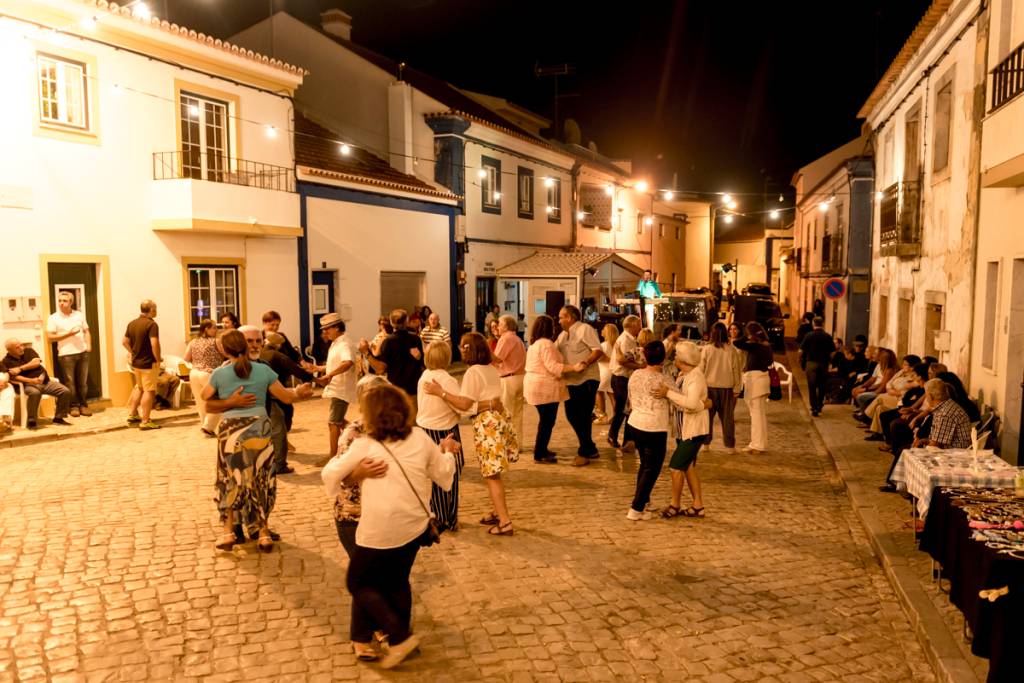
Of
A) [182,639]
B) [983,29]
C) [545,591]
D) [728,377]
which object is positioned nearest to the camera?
[182,639]

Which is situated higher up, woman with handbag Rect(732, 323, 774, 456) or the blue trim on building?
the blue trim on building

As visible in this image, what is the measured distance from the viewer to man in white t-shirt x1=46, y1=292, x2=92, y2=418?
1183 centimetres

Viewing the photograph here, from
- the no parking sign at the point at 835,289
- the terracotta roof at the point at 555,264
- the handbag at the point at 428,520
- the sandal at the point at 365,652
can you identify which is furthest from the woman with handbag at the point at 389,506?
the terracotta roof at the point at 555,264

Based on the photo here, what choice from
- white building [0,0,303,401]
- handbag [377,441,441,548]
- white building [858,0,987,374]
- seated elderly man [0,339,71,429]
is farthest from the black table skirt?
white building [0,0,303,401]

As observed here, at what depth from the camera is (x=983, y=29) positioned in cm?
950

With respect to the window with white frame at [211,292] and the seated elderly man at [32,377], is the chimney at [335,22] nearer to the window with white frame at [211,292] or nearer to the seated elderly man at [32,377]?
the window with white frame at [211,292]

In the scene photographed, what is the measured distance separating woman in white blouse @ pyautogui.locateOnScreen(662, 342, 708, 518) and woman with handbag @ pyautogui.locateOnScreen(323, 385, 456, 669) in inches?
128

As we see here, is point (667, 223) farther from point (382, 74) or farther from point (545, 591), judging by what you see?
point (545, 591)

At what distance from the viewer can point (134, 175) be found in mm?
13492

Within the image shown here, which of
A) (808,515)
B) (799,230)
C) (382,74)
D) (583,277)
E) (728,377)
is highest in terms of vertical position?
(382,74)

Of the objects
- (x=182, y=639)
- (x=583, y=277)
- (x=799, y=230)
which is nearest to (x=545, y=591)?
(x=182, y=639)

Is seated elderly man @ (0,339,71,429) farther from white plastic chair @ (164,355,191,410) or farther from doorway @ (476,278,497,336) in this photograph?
doorway @ (476,278,497,336)

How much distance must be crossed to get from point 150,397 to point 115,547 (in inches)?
223

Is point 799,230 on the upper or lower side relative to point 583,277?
upper
